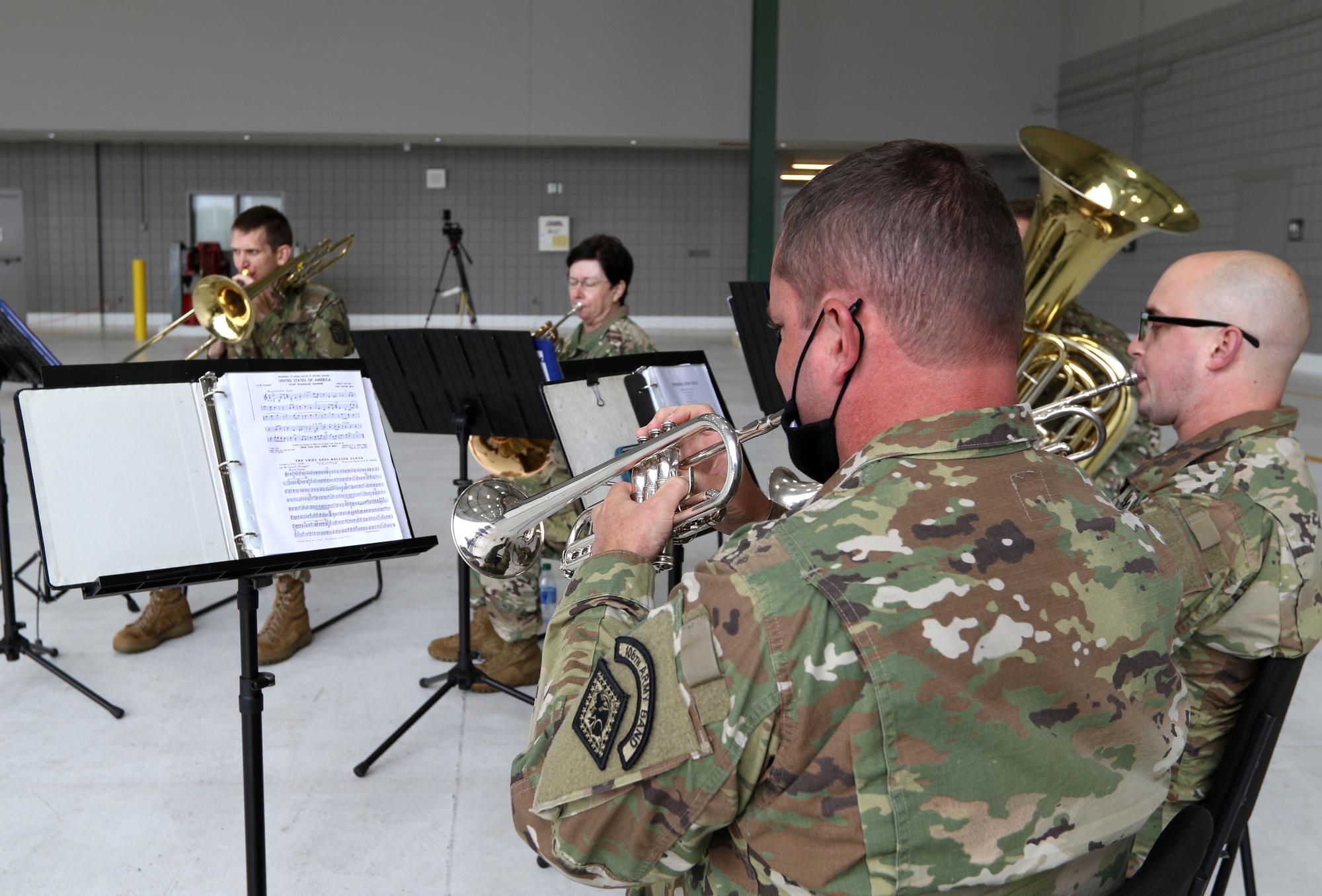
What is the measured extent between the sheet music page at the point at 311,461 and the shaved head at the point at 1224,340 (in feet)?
4.43

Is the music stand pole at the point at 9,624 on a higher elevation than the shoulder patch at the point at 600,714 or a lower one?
lower

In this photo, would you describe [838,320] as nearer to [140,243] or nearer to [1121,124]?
[1121,124]

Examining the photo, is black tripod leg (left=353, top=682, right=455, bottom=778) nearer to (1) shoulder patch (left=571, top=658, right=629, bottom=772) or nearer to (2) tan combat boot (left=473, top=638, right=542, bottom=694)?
(2) tan combat boot (left=473, top=638, right=542, bottom=694)

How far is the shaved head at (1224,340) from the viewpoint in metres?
1.63

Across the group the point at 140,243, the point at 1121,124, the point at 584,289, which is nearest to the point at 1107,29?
the point at 1121,124

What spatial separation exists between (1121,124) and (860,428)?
14.1 metres

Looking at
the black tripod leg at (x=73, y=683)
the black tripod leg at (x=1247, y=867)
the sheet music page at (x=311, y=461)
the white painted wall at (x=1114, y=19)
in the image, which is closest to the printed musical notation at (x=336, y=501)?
the sheet music page at (x=311, y=461)

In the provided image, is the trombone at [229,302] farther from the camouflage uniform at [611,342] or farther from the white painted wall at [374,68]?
the white painted wall at [374,68]

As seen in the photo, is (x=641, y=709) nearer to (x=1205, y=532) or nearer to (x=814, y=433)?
(x=814, y=433)

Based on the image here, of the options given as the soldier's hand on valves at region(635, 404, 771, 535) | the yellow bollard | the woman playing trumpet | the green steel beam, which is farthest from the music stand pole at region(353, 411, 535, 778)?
the yellow bollard

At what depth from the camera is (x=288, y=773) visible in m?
2.59

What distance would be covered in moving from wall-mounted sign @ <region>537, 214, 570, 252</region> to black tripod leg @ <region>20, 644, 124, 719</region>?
12.7m

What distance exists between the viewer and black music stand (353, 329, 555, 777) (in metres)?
2.62

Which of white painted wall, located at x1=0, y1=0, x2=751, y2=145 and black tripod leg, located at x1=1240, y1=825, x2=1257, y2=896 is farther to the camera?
white painted wall, located at x1=0, y1=0, x2=751, y2=145
